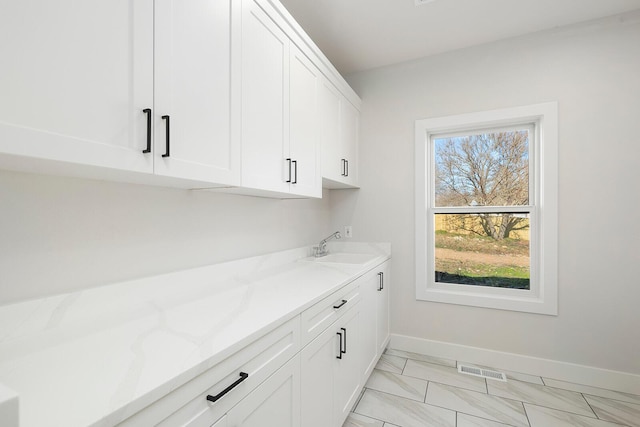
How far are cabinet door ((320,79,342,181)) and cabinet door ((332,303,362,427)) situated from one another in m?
1.01

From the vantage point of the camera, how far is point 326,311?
1.48 metres

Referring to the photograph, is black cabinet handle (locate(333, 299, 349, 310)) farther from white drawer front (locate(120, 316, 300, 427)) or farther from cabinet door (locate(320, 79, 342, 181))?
cabinet door (locate(320, 79, 342, 181))

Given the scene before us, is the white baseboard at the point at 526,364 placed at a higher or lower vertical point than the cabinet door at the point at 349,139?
lower

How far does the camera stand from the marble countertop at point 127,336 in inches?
23.2

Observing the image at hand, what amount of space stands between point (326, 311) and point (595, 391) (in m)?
2.20

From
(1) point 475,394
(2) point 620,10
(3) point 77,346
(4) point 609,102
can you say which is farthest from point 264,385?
(2) point 620,10

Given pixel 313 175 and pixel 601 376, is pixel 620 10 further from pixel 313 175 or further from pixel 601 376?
pixel 601 376

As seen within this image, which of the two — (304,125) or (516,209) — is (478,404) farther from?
(304,125)

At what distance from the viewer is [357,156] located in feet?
9.52

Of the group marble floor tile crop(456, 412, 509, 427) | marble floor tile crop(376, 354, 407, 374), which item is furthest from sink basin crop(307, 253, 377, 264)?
marble floor tile crop(456, 412, 509, 427)

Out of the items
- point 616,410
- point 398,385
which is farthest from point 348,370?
point 616,410

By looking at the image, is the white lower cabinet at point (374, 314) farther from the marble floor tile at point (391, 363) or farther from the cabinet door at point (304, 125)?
the cabinet door at point (304, 125)

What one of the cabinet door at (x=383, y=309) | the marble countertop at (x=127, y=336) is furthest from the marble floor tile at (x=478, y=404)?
the marble countertop at (x=127, y=336)

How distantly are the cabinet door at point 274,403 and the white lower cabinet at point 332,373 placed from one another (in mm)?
75
